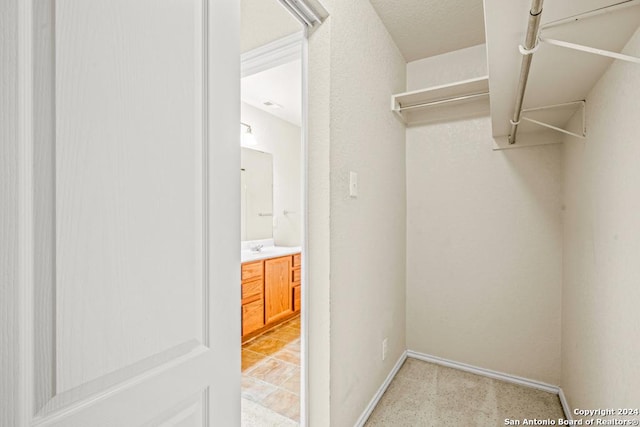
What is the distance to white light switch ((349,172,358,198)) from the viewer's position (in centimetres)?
156

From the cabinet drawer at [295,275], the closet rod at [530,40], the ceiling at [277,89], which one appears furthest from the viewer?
the cabinet drawer at [295,275]

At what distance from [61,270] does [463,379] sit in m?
2.45

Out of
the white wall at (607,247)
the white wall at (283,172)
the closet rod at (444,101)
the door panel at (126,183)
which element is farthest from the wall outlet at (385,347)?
the white wall at (283,172)

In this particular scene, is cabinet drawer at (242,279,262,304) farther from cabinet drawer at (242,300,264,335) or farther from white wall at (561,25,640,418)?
white wall at (561,25,640,418)

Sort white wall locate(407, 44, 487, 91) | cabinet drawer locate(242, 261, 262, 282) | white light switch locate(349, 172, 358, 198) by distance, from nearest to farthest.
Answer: white light switch locate(349, 172, 358, 198)
white wall locate(407, 44, 487, 91)
cabinet drawer locate(242, 261, 262, 282)

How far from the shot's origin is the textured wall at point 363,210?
146cm

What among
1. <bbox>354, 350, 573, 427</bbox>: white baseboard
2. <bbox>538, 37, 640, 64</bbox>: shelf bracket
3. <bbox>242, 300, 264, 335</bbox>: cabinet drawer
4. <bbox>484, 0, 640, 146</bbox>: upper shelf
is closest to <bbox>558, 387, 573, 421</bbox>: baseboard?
<bbox>354, 350, 573, 427</bbox>: white baseboard

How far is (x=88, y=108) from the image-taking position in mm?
557

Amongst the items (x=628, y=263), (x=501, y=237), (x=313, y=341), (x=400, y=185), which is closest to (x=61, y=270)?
(x=313, y=341)

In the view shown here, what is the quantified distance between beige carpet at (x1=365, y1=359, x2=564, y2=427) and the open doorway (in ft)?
1.99

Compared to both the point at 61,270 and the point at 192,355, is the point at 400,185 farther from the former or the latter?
the point at 61,270

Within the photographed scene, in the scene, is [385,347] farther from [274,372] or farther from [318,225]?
[318,225]

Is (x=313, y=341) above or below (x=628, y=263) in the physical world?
below

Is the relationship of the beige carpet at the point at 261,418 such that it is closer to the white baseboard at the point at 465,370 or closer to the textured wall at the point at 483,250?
the white baseboard at the point at 465,370
